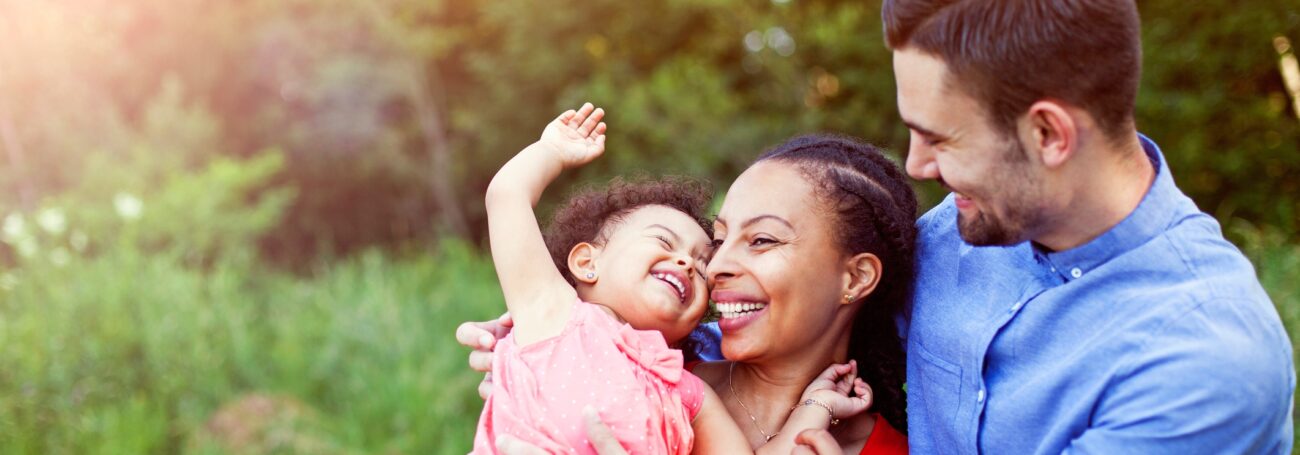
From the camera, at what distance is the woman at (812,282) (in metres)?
2.42

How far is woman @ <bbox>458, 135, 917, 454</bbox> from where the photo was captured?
2.42 meters

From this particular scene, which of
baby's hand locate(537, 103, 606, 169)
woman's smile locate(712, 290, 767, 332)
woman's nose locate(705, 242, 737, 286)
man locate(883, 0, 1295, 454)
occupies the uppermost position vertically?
baby's hand locate(537, 103, 606, 169)

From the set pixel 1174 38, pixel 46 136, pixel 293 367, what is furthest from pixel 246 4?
pixel 1174 38

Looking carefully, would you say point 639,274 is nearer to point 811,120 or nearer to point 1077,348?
point 1077,348

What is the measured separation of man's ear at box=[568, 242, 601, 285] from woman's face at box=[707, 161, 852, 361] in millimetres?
326

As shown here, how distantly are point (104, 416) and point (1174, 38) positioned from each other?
6692 millimetres

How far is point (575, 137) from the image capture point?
109 inches

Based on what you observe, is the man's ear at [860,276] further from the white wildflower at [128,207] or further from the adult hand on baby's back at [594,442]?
the white wildflower at [128,207]

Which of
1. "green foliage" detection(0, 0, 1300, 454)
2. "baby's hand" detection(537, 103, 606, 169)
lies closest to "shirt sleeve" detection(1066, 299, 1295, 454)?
"baby's hand" detection(537, 103, 606, 169)

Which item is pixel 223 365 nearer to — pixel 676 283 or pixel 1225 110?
pixel 676 283

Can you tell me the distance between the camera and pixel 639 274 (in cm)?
249

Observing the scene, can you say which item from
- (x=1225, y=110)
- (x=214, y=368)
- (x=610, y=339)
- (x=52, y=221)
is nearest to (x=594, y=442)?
(x=610, y=339)

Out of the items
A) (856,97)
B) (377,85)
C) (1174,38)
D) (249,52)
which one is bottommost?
(1174,38)

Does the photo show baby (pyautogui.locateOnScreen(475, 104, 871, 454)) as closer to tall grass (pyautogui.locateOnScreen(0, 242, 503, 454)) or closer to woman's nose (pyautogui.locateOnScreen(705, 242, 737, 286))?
woman's nose (pyautogui.locateOnScreen(705, 242, 737, 286))
